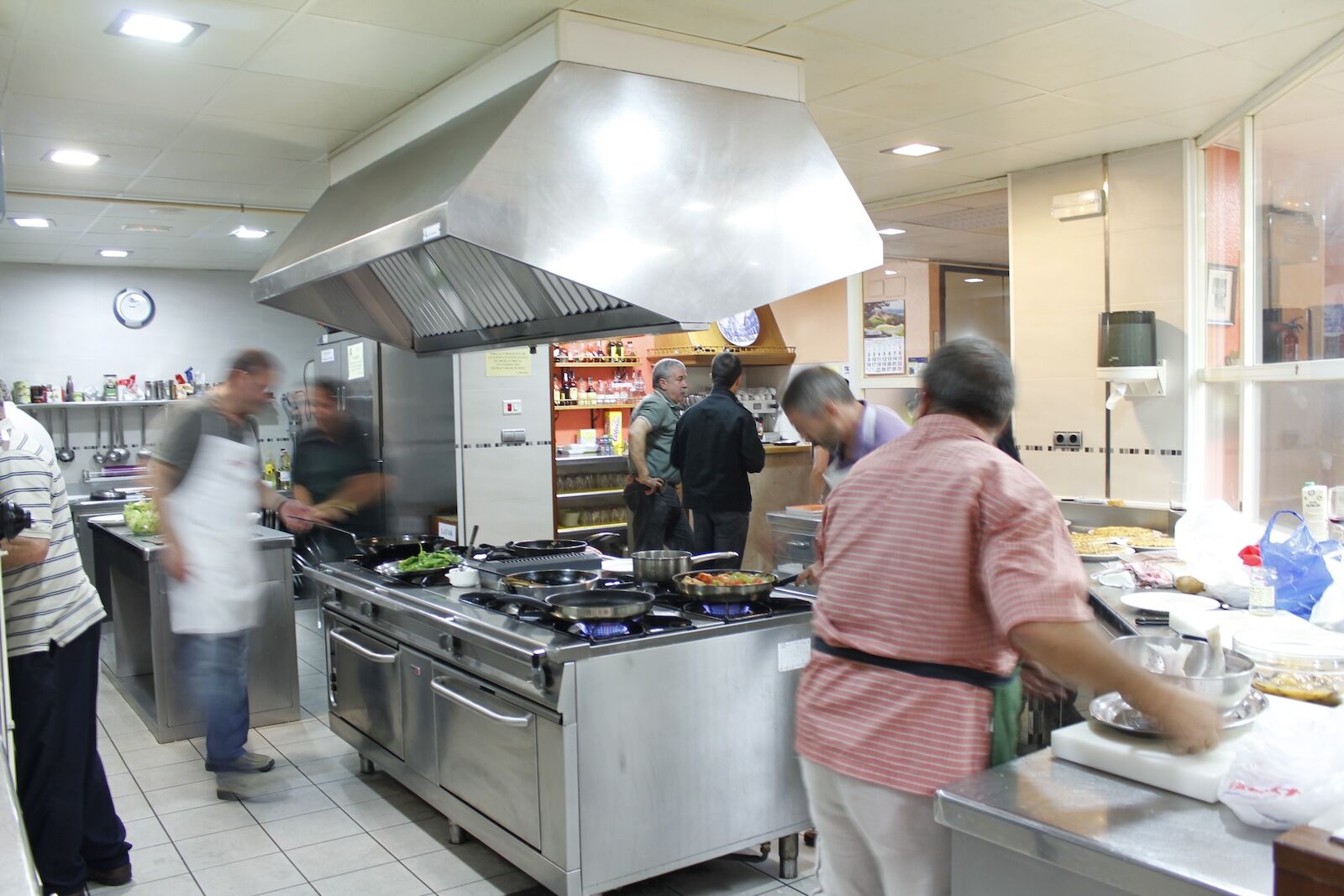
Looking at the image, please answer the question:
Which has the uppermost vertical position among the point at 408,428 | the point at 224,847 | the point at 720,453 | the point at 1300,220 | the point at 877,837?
the point at 1300,220

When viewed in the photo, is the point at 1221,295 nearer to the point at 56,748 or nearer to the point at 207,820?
the point at 207,820

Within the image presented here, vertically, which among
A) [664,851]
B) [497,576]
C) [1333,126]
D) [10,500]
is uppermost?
[1333,126]

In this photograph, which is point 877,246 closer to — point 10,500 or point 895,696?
point 895,696

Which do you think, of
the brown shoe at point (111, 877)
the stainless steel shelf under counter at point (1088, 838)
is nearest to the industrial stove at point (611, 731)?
the brown shoe at point (111, 877)

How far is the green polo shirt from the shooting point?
6.36 meters

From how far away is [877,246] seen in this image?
12.7 ft

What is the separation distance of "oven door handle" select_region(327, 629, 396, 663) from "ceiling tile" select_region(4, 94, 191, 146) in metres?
2.29

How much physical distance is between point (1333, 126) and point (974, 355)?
3.87 meters

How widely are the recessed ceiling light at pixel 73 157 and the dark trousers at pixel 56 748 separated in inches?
110

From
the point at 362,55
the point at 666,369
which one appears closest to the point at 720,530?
the point at 666,369

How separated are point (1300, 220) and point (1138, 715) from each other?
3.92 metres

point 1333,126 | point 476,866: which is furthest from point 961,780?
point 1333,126

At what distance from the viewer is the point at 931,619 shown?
1.86m

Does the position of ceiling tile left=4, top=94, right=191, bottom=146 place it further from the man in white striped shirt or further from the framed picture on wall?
the framed picture on wall
